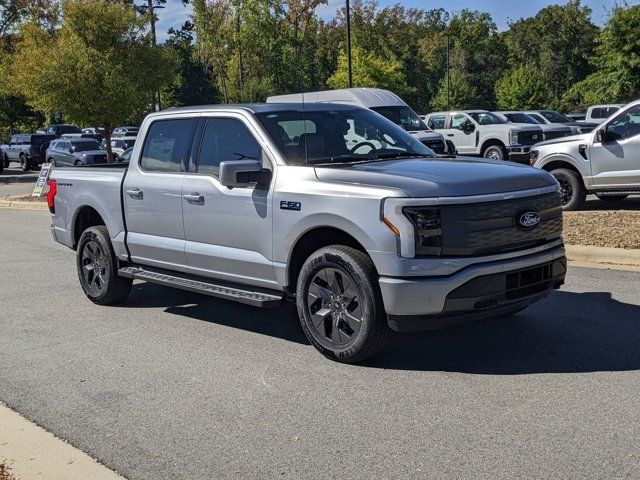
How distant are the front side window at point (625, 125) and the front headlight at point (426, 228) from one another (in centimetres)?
832

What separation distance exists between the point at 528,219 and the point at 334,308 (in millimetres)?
1522

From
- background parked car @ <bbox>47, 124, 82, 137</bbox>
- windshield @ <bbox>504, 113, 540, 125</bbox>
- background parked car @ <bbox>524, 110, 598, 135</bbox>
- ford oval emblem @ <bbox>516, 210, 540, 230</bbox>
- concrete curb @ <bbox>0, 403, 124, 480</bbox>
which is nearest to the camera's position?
concrete curb @ <bbox>0, 403, 124, 480</bbox>

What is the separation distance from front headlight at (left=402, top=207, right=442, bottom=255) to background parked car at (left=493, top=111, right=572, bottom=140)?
18211 millimetres

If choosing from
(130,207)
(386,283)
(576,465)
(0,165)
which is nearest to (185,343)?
(130,207)

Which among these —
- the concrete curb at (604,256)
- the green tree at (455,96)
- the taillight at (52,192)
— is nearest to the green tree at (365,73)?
the green tree at (455,96)

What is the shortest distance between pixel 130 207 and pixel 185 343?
1.66 metres

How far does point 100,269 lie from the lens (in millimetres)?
7941

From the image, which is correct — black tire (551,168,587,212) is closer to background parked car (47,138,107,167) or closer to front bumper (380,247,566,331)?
front bumper (380,247,566,331)

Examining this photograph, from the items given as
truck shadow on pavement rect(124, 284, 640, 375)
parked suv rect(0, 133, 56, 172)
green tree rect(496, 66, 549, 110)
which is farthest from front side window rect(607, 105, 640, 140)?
green tree rect(496, 66, 549, 110)

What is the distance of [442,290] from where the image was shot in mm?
5074

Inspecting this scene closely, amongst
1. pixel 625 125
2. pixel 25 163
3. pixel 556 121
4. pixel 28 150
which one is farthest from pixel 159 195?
pixel 25 163

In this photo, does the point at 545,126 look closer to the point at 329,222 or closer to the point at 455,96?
the point at 329,222

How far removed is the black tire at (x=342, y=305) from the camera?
17.4 ft

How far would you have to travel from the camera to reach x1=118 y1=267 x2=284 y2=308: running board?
6012 millimetres
